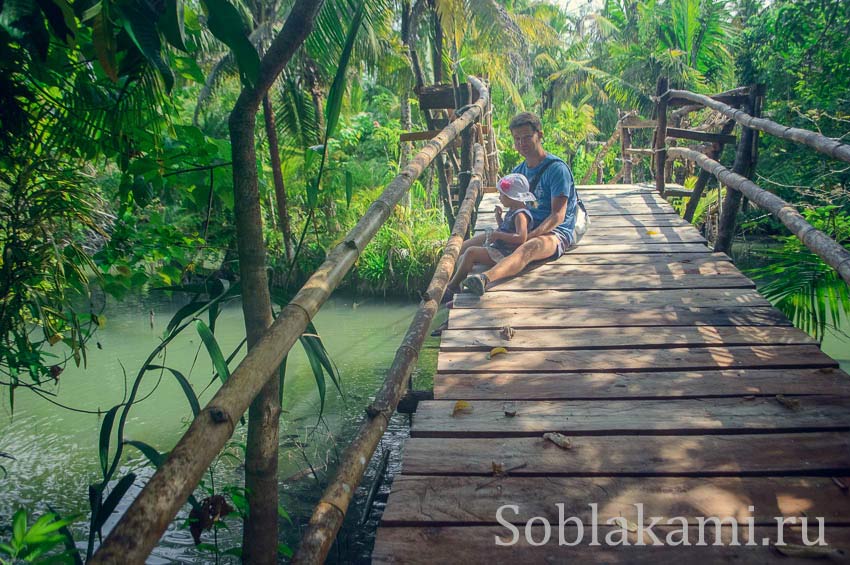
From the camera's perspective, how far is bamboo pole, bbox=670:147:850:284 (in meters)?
2.22

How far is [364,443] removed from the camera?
179 centimetres

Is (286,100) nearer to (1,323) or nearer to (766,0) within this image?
(1,323)

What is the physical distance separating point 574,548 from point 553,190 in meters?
2.66

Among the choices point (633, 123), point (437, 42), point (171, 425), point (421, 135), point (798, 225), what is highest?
point (437, 42)

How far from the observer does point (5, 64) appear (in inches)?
76.5

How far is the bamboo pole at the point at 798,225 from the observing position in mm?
2219

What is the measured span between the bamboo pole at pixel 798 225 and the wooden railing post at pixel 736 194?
0.16 metres

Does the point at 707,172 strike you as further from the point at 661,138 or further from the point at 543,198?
the point at 543,198

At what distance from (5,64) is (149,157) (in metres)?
0.55

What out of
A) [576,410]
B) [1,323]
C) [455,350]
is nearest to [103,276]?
[1,323]

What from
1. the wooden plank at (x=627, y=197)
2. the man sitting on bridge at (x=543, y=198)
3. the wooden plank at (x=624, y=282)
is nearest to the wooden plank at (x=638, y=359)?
the wooden plank at (x=624, y=282)

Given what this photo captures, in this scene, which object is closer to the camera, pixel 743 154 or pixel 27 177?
pixel 27 177

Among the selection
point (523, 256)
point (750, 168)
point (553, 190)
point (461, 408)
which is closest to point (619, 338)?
point (461, 408)

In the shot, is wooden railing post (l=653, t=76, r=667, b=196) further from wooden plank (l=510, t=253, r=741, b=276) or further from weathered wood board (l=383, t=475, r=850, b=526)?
weathered wood board (l=383, t=475, r=850, b=526)
